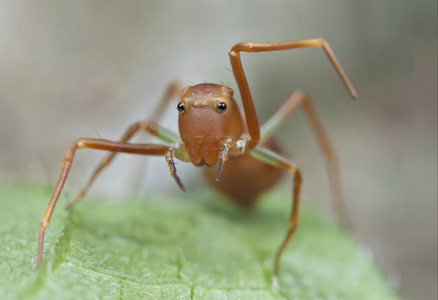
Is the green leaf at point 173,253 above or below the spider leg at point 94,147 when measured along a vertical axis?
below

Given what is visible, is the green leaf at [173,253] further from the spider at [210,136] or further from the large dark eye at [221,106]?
the large dark eye at [221,106]

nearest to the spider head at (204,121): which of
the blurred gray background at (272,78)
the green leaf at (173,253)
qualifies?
the green leaf at (173,253)

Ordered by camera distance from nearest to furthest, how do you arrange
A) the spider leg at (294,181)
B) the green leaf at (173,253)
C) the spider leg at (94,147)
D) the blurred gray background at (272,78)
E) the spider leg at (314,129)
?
the green leaf at (173,253) → the spider leg at (94,147) → the spider leg at (294,181) → the spider leg at (314,129) → the blurred gray background at (272,78)

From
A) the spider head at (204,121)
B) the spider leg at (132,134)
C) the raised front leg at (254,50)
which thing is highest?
the raised front leg at (254,50)

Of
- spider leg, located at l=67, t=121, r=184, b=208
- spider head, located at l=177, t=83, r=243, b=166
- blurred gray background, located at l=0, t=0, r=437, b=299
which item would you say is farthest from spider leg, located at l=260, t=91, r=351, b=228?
blurred gray background, located at l=0, t=0, r=437, b=299

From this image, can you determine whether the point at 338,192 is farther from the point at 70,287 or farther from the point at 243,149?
the point at 70,287

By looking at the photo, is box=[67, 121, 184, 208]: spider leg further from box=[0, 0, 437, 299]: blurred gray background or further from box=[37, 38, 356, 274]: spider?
box=[0, 0, 437, 299]: blurred gray background

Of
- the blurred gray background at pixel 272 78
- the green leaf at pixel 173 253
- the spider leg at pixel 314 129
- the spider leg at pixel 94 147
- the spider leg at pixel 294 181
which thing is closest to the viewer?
the green leaf at pixel 173 253
